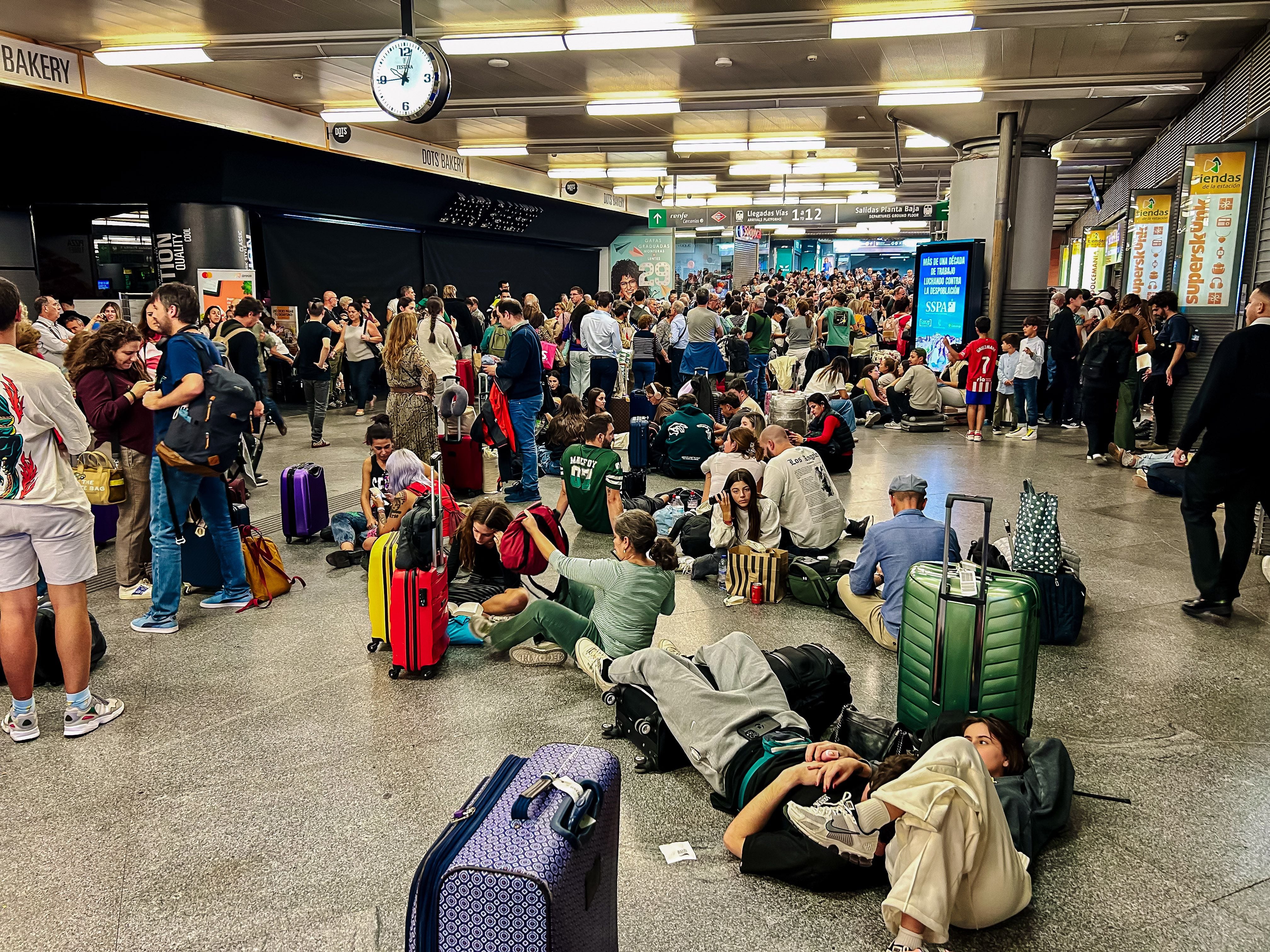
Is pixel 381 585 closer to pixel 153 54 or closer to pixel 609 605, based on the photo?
pixel 609 605

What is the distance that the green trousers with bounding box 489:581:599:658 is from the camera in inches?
171

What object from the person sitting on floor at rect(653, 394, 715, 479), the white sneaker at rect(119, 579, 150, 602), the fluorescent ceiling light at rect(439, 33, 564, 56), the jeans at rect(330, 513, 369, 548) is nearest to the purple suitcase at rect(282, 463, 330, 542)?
the jeans at rect(330, 513, 369, 548)

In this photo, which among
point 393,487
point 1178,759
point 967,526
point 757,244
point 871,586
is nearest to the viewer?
point 1178,759

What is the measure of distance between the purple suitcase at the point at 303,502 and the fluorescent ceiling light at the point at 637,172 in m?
15.3

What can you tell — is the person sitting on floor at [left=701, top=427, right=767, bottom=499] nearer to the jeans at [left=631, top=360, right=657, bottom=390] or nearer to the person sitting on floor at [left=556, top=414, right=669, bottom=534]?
the person sitting on floor at [left=556, top=414, right=669, bottom=534]

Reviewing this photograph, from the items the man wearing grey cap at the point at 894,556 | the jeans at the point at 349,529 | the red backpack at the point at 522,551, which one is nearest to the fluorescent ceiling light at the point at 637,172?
the jeans at the point at 349,529

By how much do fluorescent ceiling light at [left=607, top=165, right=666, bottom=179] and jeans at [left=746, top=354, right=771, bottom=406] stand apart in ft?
25.4

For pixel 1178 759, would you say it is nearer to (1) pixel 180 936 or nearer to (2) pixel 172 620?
(1) pixel 180 936

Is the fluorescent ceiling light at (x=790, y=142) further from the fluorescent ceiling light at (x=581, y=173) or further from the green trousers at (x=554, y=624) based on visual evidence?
the green trousers at (x=554, y=624)

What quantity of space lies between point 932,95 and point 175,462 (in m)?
10.7

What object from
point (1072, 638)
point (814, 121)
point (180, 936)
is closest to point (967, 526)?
point (1072, 638)

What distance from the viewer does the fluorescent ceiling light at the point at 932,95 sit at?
11.7 meters

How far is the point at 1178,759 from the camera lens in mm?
3543

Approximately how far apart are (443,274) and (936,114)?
10.9 m
